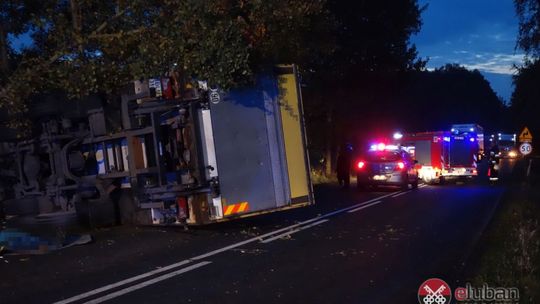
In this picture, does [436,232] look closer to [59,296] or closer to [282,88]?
[282,88]

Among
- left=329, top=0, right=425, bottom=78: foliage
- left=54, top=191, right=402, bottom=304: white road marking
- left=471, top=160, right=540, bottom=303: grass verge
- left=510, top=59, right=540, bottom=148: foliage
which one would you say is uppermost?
left=329, top=0, right=425, bottom=78: foliage

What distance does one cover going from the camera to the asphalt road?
638 centimetres

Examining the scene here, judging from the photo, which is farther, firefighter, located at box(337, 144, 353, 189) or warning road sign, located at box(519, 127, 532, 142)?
firefighter, located at box(337, 144, 353, 189)

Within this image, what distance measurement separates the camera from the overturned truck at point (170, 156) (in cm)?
939

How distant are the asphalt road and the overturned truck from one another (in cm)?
67

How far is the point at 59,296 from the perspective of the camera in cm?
631

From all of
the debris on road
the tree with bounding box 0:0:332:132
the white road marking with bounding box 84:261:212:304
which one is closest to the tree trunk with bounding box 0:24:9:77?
the tree with bounding box 0:0:332:132

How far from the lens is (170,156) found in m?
9.95

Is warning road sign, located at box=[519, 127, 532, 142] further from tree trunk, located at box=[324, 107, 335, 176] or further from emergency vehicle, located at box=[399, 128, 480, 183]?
tree trunk, located at box=[324, 107, 335, 176]

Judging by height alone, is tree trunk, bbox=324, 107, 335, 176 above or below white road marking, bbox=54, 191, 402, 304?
above

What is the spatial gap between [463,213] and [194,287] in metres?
8.61

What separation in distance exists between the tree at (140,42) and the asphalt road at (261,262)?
2767mm

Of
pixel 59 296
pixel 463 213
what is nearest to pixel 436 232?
pixel 463 213

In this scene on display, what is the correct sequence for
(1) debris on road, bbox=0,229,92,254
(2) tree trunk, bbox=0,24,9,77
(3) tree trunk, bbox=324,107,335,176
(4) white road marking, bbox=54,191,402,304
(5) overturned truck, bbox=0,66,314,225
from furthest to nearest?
(3) tree trunk, bbox=324,107,335,176 < (2) tree trunk, bbox=0,24,9,77 < (5) overturned truck, bbox=0,66,314,225 < (1) debris on road, bbox=0,229,92,254 < (4) white road marking, bbox=54,191,402,304
